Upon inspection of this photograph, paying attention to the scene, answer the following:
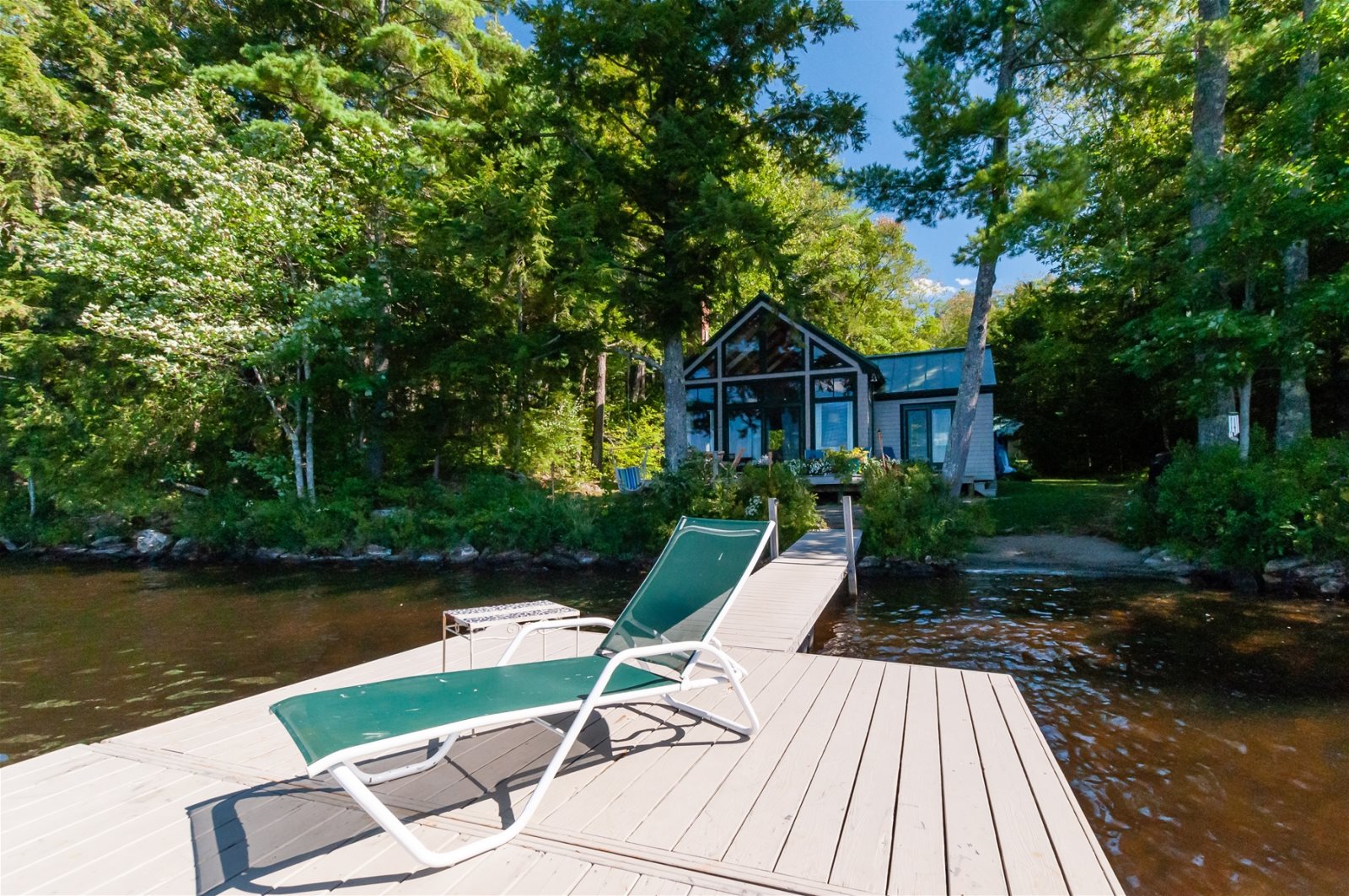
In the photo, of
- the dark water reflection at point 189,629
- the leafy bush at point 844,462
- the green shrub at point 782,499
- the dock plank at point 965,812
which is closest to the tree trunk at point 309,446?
the dark water reflection at point 189,629

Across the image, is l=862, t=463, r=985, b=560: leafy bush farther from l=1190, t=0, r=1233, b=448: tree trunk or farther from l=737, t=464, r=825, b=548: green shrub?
l=1190, t=0, r=1233, b=448: tree trunk

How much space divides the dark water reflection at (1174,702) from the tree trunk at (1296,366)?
3789 millimetres

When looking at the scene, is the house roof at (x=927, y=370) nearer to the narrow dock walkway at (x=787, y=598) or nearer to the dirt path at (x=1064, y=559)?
the dirt path at (x=1064, y=559)

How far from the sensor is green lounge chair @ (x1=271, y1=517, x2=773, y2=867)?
2.03m

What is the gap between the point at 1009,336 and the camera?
26766 mm

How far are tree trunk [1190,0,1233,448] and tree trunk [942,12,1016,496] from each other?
2888 mm

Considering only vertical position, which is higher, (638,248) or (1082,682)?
(638,248)

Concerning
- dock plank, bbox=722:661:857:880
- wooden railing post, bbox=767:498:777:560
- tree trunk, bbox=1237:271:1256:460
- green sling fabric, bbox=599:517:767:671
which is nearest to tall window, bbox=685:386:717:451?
wooden railing post, bbox=767:498:777:560

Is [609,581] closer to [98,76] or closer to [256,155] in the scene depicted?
[256,155]

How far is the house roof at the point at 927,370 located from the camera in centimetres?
1752

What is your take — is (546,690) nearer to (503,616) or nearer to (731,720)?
(731,720)

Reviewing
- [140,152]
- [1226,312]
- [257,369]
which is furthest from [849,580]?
[140,152]

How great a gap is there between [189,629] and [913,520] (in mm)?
10411

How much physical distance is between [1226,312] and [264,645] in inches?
536
